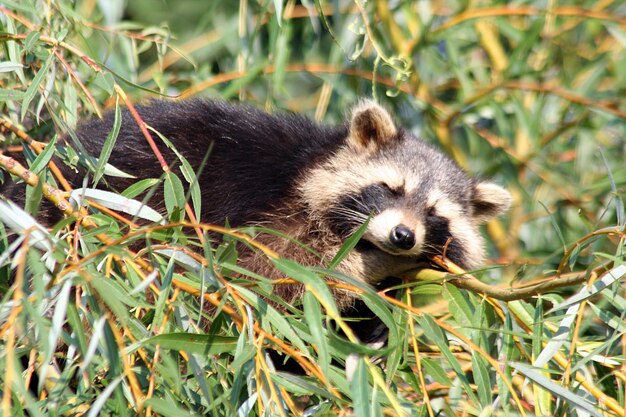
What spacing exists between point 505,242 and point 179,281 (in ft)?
12.0

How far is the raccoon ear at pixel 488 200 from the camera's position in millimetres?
4371

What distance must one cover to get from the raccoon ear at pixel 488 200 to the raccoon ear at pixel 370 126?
500 mm

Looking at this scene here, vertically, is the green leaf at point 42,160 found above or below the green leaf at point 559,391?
above

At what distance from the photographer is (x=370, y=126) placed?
4211mm

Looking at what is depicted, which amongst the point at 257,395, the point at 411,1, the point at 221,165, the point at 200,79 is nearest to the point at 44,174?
the point at 257,395

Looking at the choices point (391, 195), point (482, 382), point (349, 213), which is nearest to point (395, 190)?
point (391, 195)

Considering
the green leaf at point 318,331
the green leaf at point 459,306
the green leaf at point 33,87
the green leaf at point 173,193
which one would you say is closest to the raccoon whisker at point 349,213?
the green leaf at point 459,306

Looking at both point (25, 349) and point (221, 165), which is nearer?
point (25, 349)

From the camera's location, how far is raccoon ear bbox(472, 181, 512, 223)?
437 cm

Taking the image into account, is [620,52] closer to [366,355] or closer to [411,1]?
[411,1]

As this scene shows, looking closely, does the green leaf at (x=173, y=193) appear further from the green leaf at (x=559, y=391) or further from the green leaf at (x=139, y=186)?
the green leaf at (x=559, y=391)

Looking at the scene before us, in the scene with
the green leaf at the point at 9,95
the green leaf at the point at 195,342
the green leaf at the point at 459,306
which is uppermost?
the green leaf at the point at 9,95

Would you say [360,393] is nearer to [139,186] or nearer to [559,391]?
[559,391]

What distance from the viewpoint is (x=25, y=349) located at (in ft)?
7.74
